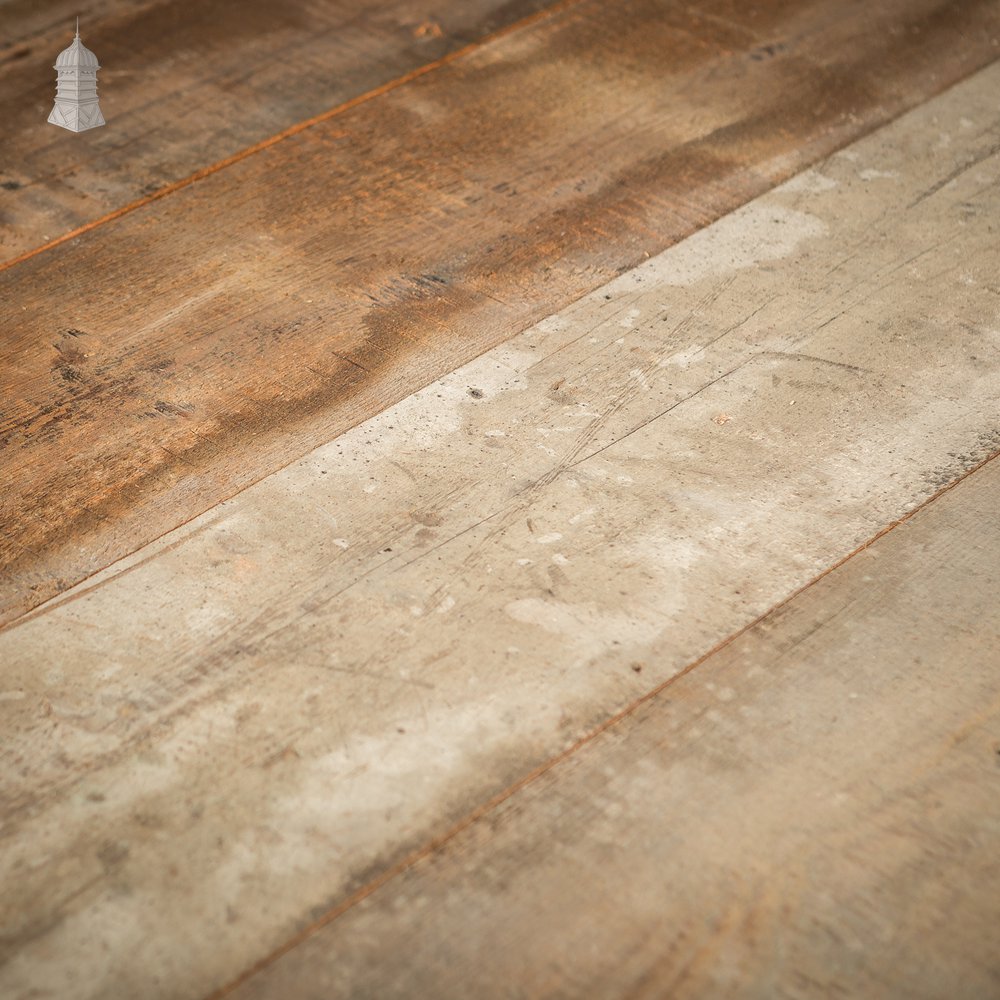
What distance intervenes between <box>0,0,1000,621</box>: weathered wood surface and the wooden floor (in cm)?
2

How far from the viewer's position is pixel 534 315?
182 inches

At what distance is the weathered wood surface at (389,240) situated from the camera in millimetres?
4062

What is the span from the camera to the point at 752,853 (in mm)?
2953

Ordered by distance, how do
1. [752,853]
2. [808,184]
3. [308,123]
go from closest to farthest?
[752,853], [808,184], [308,123]

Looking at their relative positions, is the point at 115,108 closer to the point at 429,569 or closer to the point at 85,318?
the point at 85,318

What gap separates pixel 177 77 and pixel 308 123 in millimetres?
873

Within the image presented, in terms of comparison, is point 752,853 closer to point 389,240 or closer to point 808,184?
point 389,240

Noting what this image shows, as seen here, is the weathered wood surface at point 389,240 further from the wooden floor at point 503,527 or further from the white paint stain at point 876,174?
the white paint stain at point 876,174

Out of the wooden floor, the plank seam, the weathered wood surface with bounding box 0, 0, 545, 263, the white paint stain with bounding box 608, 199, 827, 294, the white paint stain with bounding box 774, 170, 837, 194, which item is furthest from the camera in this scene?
the weathered wood surface with bounding box 0, 0, 545, 263

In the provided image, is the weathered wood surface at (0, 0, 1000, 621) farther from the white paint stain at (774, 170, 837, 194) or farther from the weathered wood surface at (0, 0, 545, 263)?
the weathered wood surface at (0, 0, 545, 263)

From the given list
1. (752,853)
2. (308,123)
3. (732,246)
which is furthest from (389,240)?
(752,853)

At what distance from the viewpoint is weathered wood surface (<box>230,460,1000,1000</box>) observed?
2742mm

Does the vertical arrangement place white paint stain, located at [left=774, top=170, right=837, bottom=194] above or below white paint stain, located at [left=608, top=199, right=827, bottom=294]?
above

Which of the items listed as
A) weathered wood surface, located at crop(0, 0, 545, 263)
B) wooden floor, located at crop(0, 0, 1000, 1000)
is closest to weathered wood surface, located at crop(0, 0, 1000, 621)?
wooden floor, located at crop(0, 0, 1000, 1000)
